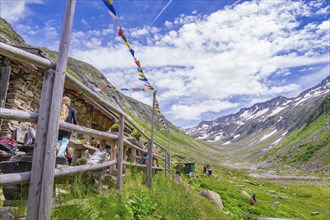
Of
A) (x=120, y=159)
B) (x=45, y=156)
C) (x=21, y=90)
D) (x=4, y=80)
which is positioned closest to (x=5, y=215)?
(x=45, y=156)

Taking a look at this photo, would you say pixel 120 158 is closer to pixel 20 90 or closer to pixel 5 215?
pixel 5 215

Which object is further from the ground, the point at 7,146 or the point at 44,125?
the point at 7,146

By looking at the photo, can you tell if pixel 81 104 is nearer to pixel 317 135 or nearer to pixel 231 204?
pixel 231 204

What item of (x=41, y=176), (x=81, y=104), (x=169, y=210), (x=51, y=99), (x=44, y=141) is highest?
(x=81, y=104)

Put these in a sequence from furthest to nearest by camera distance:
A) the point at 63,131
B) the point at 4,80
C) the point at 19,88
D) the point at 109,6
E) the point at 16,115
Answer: the point at 19,88, the point at 4,80, the point at 63,131, the point at 109,6, the point at 16,115

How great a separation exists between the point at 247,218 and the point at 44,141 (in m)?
15.9

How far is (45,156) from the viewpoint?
3881 millimetres

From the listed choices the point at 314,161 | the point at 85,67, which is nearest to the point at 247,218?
the point at 314,161

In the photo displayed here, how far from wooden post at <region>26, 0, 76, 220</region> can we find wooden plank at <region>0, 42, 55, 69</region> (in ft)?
0.64

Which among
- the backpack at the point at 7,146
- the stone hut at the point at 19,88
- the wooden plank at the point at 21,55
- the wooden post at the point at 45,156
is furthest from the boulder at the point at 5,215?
the stone hut at the point at 19,88

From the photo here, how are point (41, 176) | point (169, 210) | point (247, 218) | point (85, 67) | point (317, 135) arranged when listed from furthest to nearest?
point (85, 67), point (317, 135), point (247, 218), point (169, 210), point (41, 176)

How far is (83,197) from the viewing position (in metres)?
5.32

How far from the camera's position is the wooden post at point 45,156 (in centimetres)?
378

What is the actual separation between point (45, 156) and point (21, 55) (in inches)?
50.9
